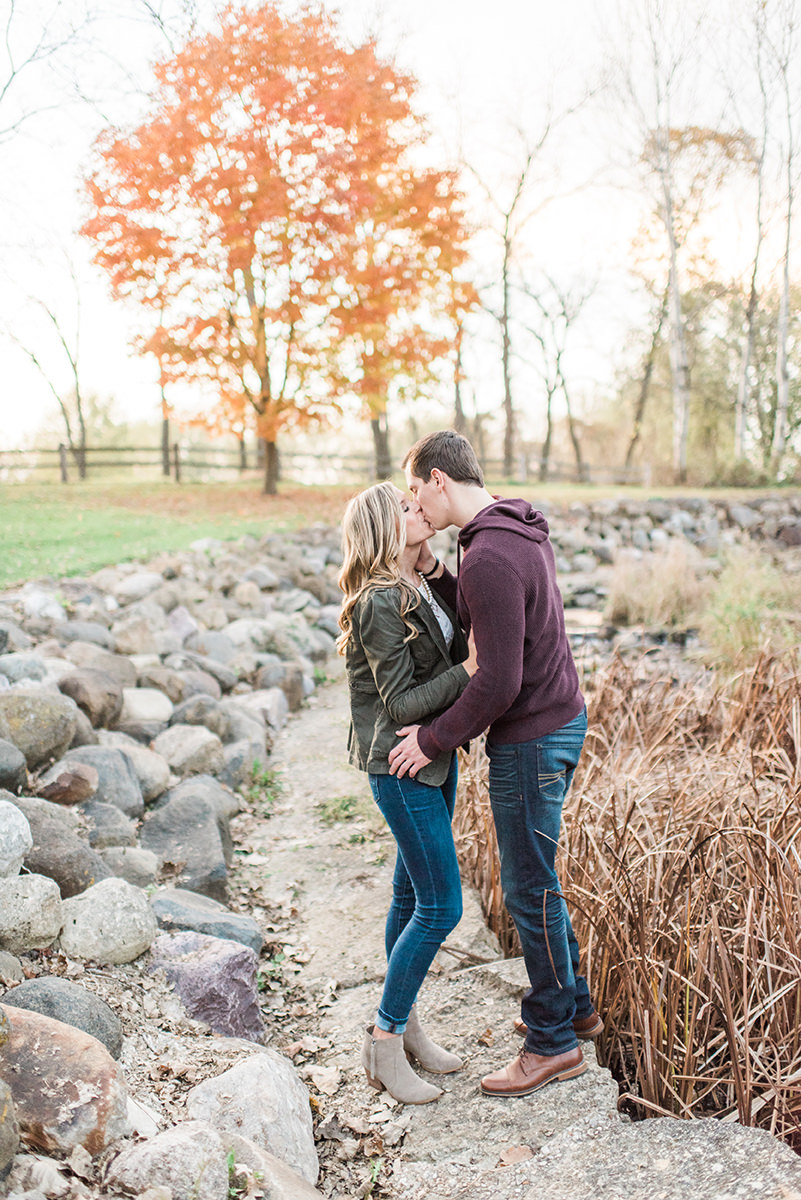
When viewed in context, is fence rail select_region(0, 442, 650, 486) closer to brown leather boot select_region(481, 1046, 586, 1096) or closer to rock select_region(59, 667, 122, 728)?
rock select_region(59, 667, 122, 728)

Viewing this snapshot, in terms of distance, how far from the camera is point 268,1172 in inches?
75.1

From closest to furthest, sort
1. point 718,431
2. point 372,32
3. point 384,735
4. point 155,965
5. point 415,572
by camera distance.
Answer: point 384,735
point 415,572
point 155,965
point 372,32
point 718,431

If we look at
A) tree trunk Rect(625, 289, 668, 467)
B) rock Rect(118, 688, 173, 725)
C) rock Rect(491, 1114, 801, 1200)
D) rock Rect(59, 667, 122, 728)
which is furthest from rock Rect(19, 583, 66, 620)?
tree trunk Rect(625, 289, 668, 467)

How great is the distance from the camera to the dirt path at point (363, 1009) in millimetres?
2248

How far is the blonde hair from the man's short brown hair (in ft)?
0.31

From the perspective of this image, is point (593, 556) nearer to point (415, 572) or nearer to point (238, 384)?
point (238, 384)

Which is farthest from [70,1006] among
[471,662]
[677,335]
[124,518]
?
[677,335]

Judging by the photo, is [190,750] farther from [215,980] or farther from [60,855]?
[215,980]

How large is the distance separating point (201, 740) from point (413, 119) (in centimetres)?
1242

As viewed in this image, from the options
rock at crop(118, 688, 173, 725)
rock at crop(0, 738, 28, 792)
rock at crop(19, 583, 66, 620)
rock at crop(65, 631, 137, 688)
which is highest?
rock at crop(19, 583, 66, 620)

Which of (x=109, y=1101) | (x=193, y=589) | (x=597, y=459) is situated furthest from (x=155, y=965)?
(x=597, y=459)

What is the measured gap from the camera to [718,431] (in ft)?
87.4

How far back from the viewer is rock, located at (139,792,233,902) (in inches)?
143

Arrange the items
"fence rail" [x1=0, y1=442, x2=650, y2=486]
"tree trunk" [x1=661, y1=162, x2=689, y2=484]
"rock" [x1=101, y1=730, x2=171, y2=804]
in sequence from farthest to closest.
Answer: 1. "tree trunk" [x1=661, y1=162, x2=689, y2=484]
2. "fence rail" [x1=0, y1=442, x2=650, y2=486]
3. "rock" [x1=101, y1=730, x2=171, y2=804]
